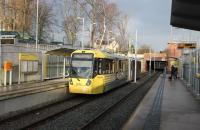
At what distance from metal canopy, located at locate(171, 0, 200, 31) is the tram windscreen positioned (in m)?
9.45

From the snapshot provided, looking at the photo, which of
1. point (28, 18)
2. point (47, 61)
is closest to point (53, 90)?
point (47, 61)

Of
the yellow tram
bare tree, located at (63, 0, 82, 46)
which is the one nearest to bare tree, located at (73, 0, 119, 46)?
bare tree, located at (63, 0, 82, 46)

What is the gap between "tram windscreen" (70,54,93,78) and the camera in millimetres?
23938

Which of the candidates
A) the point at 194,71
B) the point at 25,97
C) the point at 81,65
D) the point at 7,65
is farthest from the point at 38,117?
the point at 194,71

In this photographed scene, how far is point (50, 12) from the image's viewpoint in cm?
6812

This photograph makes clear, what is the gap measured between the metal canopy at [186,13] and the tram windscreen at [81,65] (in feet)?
31.0

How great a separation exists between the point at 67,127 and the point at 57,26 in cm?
5525

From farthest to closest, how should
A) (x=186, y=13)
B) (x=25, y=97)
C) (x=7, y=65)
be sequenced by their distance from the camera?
(x=7, y=65), (x=25, y=97), (x=186, y=13)

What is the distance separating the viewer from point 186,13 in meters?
12.4

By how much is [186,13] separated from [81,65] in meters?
12.5

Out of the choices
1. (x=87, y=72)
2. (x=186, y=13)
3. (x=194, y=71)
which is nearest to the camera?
(x=186, y=13)

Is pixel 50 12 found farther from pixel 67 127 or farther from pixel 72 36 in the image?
pixel 67 127

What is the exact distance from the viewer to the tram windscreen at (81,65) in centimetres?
2394

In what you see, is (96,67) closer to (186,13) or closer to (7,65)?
(7,65)
